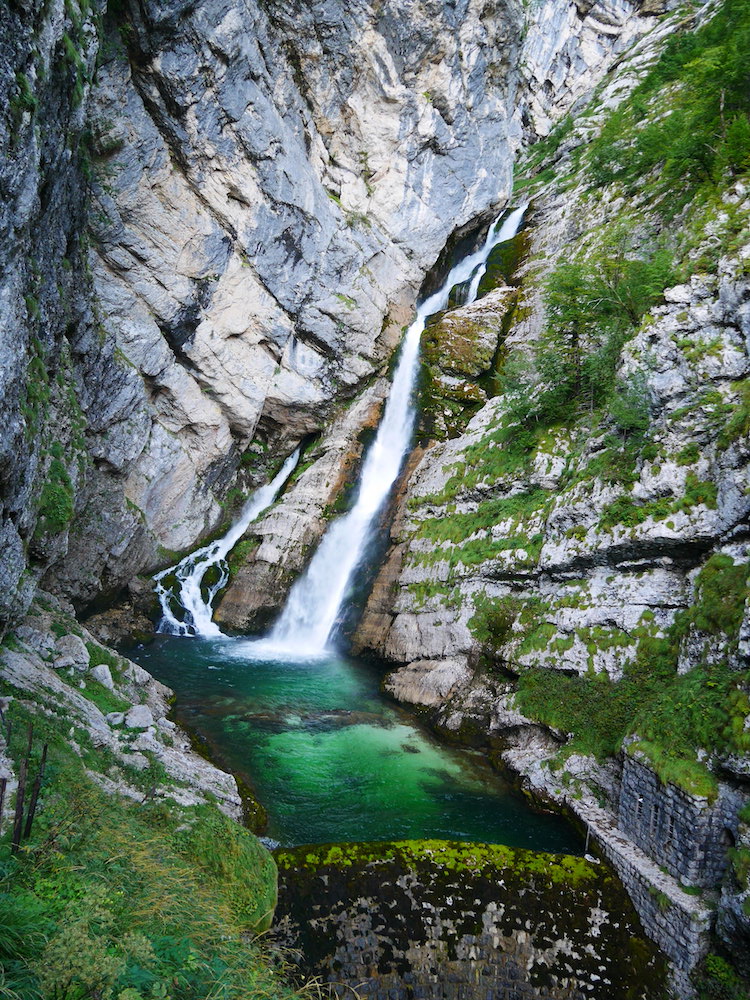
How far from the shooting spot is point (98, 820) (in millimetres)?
→ 5992

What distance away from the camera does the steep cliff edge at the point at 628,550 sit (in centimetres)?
869

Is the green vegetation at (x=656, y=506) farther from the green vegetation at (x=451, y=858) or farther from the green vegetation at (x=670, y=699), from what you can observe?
the green vegetation at (x=451, y=858)

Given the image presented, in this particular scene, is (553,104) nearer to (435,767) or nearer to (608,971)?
(435,767)

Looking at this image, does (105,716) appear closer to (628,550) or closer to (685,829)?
(685,829)

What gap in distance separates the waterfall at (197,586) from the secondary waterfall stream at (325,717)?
0.17 ft

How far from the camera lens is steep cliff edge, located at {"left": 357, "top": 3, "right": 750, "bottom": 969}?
28.5 feet

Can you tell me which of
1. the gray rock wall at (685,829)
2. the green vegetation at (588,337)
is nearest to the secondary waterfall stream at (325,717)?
the gray rock wall at (685,829)

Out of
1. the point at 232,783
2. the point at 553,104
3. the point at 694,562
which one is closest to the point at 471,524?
the point at 694,562

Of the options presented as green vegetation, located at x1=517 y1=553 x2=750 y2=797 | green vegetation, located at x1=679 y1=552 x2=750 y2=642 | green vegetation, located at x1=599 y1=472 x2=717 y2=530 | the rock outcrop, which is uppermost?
green vegetation, located at x1=599 y1=472 x2=717 y2=530

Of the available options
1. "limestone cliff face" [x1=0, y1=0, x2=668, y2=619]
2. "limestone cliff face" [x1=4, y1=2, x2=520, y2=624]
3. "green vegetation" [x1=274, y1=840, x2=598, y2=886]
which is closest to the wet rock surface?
"green vegetation" [x1=274, y1=840, x2=598, y2=886]

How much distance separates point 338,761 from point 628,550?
830cm

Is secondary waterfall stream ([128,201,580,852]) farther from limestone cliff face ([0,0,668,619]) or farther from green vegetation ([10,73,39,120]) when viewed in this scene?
green vegetation ([10,73,39,120])

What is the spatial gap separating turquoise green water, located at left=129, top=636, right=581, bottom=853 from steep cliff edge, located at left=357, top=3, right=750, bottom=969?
3.37ft

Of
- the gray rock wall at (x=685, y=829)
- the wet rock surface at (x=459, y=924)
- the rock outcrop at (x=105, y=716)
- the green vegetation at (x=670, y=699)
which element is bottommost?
the wet rock surface at (x=459, y=924)
